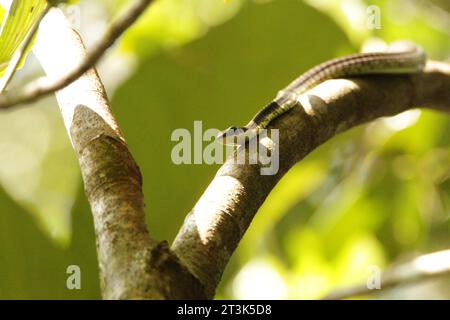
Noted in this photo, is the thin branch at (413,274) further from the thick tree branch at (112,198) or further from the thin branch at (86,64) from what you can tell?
the thin branch at (86,64)

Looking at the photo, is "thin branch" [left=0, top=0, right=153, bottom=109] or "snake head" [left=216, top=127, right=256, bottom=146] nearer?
"thin branch" [left=0, top=0, right=153, bottom=109]

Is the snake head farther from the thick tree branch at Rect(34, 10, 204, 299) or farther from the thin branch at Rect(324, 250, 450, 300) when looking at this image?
the thin branch at Rect(324, 250, 450, 300)

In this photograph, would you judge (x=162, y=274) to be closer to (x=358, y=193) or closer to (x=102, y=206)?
(x=102, y=206)

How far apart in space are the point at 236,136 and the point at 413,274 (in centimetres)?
81

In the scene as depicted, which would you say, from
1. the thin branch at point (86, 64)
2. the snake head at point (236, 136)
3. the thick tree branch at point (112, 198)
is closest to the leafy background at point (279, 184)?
the snake head at point (236, 136)

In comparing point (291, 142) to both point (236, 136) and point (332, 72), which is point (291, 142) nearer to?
point (236, 136)

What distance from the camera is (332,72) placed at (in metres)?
2.22

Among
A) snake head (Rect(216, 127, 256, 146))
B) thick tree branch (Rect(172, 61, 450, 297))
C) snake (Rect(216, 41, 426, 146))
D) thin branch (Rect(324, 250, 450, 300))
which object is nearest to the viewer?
thick tree branch (Rect(172, 61, 450, 297))

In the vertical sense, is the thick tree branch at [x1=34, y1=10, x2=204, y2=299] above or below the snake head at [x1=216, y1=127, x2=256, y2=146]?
below

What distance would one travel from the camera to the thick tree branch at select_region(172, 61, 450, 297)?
1.11m

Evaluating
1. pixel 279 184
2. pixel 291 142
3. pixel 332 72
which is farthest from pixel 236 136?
pixel 279 184

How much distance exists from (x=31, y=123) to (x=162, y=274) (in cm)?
265

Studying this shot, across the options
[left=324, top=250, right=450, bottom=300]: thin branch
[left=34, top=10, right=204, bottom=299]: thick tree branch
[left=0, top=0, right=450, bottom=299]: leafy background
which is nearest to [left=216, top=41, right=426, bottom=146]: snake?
[left=0, top=0, right=450, bottom=299]: leafy background

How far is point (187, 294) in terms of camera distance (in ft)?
3.27
